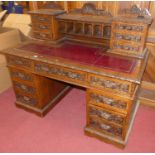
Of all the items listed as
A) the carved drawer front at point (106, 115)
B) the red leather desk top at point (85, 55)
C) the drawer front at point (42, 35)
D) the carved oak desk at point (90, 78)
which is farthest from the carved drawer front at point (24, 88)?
the carved drawer front at point (106, 115)

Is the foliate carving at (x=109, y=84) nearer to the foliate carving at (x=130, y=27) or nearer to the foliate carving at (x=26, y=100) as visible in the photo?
the foliate carving at (x=130, y=27)

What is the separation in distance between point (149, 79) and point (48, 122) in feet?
4.08

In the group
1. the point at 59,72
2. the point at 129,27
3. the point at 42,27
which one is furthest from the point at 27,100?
the point at 129,27

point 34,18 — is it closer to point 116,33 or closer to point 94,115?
point 116,33

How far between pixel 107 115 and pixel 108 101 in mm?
153

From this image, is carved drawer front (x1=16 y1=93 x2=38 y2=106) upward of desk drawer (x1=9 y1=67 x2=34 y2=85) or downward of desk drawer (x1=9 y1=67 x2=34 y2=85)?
downward

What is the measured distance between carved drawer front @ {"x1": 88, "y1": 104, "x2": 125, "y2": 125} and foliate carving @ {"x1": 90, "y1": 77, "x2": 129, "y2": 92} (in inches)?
9.7

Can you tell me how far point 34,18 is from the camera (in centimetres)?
198

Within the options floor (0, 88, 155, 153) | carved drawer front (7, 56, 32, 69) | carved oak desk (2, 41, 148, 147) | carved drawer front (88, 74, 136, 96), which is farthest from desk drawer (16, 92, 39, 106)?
carved drawer front (88, 74, 136, 96)

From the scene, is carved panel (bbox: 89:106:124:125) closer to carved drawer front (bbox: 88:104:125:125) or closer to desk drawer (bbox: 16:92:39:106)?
carved drawer front (bbox: 88:104:125:125)

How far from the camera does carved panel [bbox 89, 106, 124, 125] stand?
1.54m

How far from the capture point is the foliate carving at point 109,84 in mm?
1383

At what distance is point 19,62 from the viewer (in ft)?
6.00

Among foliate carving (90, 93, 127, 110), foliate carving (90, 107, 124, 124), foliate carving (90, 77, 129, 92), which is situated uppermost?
foliate carving (90, 77, 129, 92)
